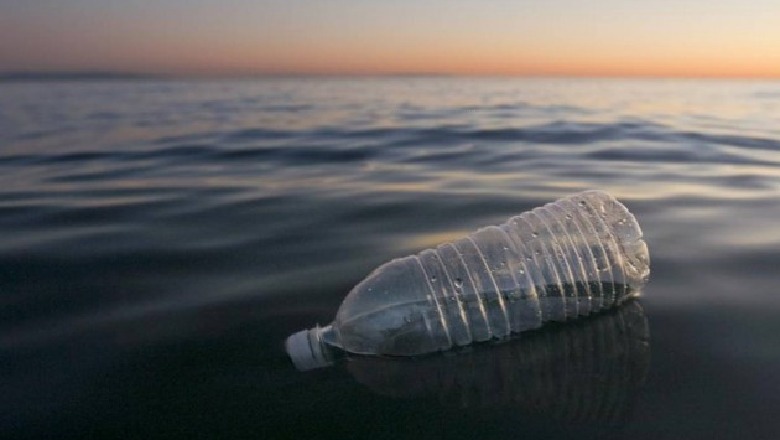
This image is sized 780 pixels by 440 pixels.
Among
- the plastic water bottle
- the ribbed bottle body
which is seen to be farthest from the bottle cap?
the ribbed bottle body

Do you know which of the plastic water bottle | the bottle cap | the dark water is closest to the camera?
the dark water

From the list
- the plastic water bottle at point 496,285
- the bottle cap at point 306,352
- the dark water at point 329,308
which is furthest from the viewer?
the plastic water bottle at point 496,285

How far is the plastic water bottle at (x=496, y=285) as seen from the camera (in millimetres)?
2027

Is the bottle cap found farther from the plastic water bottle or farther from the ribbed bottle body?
the ribbed bottle body

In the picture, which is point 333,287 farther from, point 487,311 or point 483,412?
point 483,412

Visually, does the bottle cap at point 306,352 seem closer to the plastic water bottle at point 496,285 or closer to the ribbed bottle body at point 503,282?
the plastic water bottle at point 496,285

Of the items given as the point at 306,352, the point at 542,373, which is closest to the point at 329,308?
the point at 306,352

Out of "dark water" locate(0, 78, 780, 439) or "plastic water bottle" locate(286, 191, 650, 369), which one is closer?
"dark water" locate(0, 78, 780, 439)

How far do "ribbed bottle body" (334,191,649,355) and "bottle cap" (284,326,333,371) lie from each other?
152 mm

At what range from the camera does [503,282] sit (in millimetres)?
2207

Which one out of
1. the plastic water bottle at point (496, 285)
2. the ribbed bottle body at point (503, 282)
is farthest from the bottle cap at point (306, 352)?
the ribbed bottle body at point (503, 282)

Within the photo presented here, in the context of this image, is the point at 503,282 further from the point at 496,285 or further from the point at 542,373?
the point at 542,373

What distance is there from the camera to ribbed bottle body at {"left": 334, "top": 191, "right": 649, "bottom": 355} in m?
2.05

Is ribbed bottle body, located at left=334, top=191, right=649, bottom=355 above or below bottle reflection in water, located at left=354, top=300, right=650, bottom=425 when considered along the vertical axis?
above
